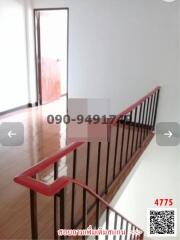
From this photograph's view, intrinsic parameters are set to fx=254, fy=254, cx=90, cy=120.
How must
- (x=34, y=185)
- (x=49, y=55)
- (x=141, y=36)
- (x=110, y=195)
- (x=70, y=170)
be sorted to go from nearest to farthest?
(x=34, y=185), (x=110, y=195), (x=70, y=170), (x=141, y=36), (x=49, y=55)

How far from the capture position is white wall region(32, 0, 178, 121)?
14.4 feet

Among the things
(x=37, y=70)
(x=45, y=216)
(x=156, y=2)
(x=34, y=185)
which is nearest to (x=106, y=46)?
(x=156, y=2)

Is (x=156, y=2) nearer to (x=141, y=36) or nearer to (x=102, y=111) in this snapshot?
(x=141, y=36)

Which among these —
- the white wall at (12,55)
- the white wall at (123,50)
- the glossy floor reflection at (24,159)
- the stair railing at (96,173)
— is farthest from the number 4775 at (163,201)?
the white wall at (12,55)

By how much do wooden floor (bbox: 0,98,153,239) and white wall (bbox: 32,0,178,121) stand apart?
1117mm

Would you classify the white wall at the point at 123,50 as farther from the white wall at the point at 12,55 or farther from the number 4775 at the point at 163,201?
the number 4775 at the point at 163,201

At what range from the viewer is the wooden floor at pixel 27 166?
2.03 m

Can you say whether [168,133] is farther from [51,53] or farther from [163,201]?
[51,53]

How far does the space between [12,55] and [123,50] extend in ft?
7.78

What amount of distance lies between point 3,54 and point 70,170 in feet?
10.8

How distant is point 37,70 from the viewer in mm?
6199

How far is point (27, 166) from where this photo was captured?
3.03m

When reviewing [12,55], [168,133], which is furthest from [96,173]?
[12,55]

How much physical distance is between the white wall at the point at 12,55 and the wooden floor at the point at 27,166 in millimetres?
472
